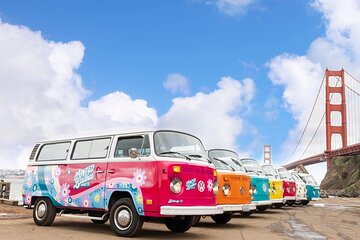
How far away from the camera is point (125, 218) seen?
8.22m

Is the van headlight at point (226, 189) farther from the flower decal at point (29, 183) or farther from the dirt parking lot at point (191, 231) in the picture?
the flower decal at point (29, 183)

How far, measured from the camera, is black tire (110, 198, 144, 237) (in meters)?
8.04

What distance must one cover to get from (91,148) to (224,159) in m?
3.63

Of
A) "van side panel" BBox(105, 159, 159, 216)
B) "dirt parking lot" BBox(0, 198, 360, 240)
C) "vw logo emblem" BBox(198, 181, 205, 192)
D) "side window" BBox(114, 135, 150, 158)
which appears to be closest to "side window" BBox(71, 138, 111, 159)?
"side window" BBox(114, 135, 150, 158)

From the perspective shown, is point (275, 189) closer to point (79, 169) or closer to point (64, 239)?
point (79, 169)

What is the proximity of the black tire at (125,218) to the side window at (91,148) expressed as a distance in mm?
1203

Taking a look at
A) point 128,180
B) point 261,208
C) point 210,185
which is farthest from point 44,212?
point 261,208

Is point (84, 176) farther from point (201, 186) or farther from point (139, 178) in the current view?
point (201, 186)

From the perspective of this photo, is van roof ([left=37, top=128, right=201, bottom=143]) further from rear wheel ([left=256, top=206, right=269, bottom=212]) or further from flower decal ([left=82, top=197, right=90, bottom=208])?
rear wheel ([left=256, top=206, right=269, bottom=212])

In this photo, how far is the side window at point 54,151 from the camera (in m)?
10.1

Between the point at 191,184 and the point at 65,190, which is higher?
the point at 191,184

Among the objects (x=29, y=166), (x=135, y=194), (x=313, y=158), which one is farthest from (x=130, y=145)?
(x=313, y=158)

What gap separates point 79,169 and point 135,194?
6.45 ft

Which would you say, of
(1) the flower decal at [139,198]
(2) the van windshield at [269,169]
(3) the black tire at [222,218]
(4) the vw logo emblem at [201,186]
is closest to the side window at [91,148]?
(1) the flower decal at [139,198]
